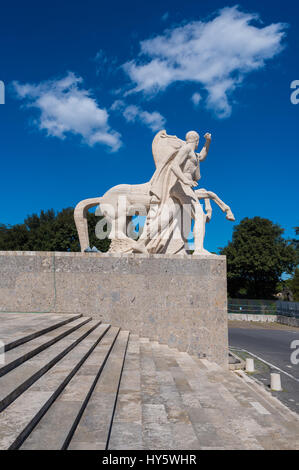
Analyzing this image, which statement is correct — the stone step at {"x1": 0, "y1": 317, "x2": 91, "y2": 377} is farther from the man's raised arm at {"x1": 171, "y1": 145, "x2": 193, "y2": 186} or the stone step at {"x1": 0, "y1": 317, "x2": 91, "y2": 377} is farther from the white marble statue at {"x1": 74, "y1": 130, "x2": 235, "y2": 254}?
the man's raised arm at {"x1": 171, "y1": 145, "x2": 193, "y2": 186}

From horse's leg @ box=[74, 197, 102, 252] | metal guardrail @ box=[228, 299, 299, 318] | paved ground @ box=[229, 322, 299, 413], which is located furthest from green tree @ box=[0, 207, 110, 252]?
horse's leg @ box=[74, 197, 102, 252]

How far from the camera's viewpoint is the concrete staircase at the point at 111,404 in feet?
8.55

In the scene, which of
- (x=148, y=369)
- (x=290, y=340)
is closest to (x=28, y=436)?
(x=148, y=369)

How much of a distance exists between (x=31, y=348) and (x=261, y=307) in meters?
23.4

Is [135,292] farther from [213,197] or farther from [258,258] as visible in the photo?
[258,258]

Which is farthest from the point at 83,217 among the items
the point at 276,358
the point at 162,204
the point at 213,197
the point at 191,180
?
the point at 276,358

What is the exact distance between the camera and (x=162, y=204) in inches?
377

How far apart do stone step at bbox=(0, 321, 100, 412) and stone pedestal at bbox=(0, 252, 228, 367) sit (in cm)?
288

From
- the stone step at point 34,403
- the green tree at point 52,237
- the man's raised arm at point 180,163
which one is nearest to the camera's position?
the stone step at point 34,403

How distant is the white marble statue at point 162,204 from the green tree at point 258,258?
70.9ft

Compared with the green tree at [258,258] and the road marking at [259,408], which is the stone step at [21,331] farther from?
the green tree at [258,258]

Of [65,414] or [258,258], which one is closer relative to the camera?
[65,414]

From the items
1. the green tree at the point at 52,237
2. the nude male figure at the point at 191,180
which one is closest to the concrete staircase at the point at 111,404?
the nude male figure at the point at 191,180
